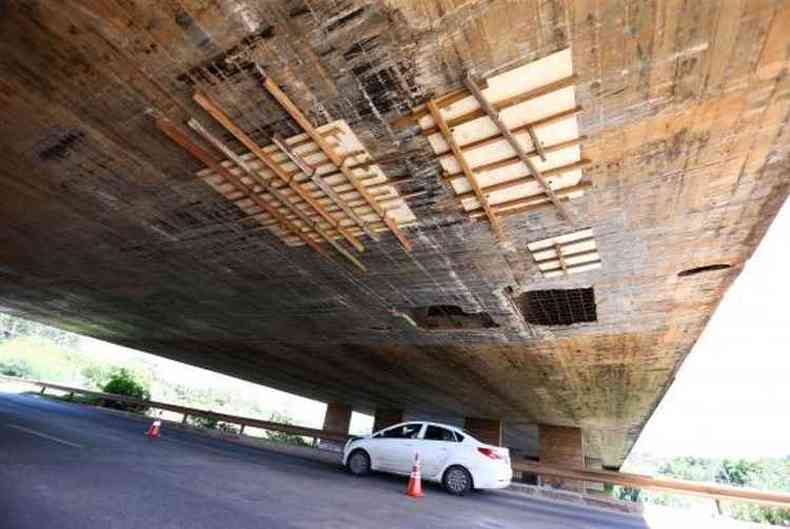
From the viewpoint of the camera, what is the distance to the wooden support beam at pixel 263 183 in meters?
5.46

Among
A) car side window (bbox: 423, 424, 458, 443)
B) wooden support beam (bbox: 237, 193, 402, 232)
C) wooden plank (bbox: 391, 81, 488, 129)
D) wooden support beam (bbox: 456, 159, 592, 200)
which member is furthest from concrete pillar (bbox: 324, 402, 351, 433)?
wooden plank (bbox: 391, 81, 488, 129)

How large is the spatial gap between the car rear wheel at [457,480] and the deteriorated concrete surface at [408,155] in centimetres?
336

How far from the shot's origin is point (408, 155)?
5.40 m

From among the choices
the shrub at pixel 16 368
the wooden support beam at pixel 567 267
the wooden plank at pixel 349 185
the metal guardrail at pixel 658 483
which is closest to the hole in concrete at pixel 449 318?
the wooden support beam at pixel 567 267

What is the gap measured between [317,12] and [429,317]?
27.3 feet

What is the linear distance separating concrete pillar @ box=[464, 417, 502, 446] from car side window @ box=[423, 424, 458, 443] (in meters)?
14.3

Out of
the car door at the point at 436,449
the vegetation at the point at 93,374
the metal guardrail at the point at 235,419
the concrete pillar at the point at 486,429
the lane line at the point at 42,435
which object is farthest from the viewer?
the vegetation at the point at 93,374

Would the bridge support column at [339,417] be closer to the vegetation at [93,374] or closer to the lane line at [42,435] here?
the vegetation at [93,374]

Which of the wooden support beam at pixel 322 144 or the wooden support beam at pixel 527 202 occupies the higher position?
the wooden support beam at pixel 527 202

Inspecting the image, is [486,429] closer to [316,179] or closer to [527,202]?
[527,202]

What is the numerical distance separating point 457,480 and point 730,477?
7420cm

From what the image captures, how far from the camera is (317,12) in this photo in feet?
12.6

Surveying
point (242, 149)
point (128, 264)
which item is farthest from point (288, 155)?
point (128, 264)

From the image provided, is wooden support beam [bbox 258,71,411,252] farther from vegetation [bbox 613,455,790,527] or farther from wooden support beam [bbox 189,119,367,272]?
vegetation [bbox 613,455,790,527]
